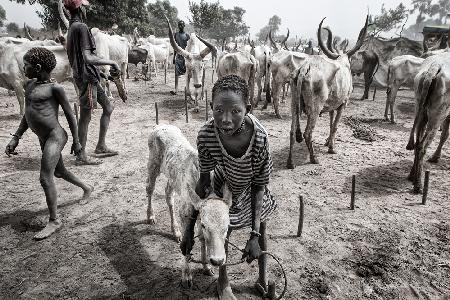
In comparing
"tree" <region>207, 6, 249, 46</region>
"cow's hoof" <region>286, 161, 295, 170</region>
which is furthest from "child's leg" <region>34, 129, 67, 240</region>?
"tree" <region>207, 6, 249, 46</region>

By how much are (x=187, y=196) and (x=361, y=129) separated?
7.08 m

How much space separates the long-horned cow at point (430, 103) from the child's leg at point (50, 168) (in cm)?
560

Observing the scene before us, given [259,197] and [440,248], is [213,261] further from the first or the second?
[440,248]

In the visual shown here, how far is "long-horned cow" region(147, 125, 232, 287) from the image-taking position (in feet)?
6.91

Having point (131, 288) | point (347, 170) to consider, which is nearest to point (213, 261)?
point (131, 288)

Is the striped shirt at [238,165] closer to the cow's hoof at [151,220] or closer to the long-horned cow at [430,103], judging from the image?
the cow's hoof at [151,220]

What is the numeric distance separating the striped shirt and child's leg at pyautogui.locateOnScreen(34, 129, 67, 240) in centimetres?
239

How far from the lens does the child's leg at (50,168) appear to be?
3.80 meters

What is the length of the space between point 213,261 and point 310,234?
2.49m

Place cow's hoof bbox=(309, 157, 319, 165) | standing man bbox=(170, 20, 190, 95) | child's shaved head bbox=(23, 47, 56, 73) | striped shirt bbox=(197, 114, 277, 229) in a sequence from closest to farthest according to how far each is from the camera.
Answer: striped shirt bbox=(197, 114, 277, 229) < child's shaved head bbox=(23, 47, 56, 73) < cow's hoof bbox=(309, 157, 319, 165) < standing man bbox=(170, 20, 190, 95)

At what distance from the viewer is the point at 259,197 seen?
2.50 m

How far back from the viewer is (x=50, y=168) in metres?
3.83

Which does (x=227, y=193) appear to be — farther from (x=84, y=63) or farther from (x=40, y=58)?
(x=84, y=63)

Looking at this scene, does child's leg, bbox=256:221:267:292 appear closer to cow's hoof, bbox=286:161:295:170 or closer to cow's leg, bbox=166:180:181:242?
cow's leg, bbox=166:180:181:242
